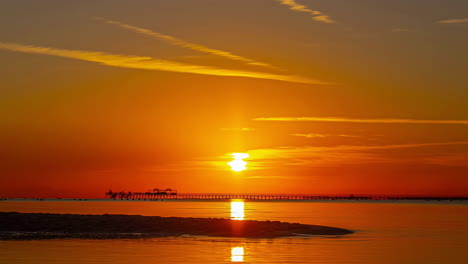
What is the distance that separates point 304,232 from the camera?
6988 cm

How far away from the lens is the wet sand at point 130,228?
6450 centimetres

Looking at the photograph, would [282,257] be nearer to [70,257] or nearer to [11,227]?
[70,257]

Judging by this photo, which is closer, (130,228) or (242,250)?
(242,250)

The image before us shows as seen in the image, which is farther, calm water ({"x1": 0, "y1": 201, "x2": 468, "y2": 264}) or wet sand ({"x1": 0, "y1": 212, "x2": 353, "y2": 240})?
wet sand ({"x1": 0, "y1": 212, "x2": 353, "y2": 240})

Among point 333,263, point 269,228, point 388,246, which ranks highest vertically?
point 269,228

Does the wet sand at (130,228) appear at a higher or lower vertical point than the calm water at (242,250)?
higher

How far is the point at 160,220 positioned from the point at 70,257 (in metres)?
31.5

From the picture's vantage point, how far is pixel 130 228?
69125mm

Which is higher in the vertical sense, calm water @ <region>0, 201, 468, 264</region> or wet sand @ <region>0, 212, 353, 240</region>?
wet sand @ <region>0, 212, 353, 240</region>

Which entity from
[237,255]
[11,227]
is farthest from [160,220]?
[237,255]

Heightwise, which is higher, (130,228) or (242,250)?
(130,228)

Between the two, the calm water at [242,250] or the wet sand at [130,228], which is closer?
the calm water at [242,250]

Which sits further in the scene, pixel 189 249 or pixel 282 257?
pixel 189 249

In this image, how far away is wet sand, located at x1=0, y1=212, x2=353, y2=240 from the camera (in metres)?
64.5
